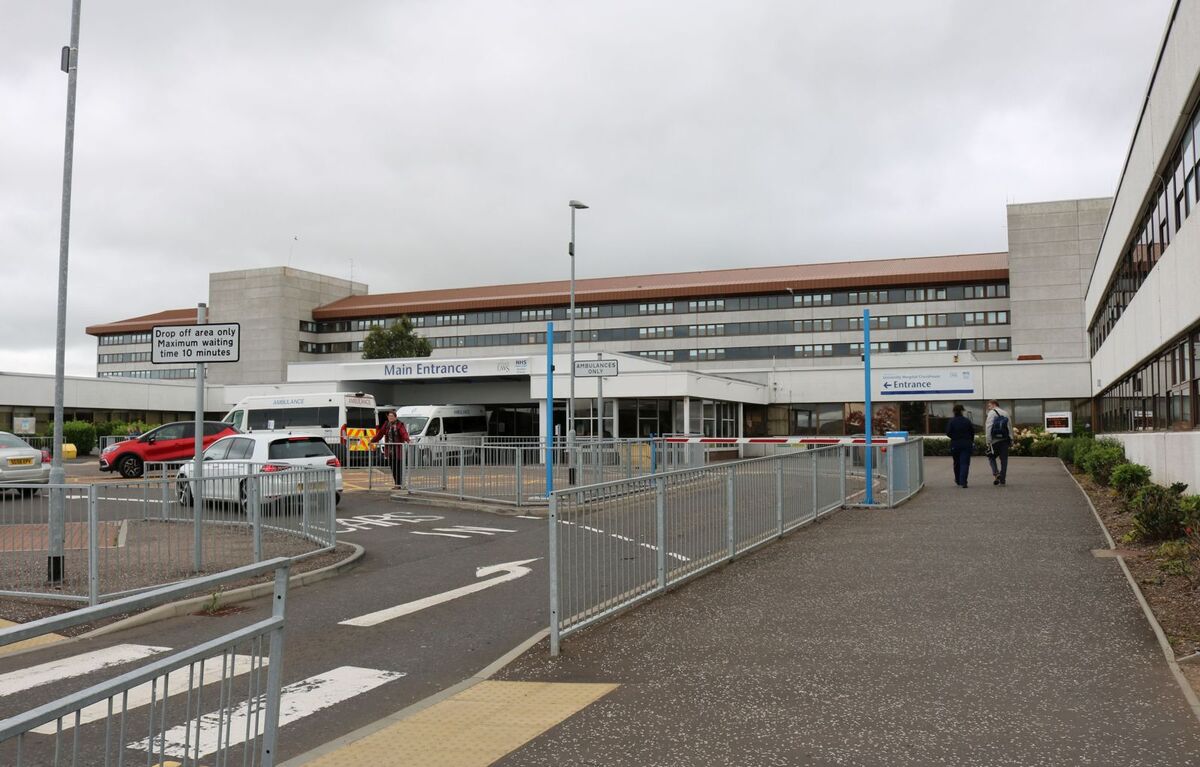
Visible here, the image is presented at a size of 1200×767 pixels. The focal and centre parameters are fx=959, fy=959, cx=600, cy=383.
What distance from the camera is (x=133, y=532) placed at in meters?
10.1

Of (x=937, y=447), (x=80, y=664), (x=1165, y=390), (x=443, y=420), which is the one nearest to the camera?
(x=80, y=664)

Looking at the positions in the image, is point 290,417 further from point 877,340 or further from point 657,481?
point 877,340

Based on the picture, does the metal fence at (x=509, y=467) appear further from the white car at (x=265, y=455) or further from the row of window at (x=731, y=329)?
the row of window at (x=731, y=329)

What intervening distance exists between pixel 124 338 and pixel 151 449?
3434 inches

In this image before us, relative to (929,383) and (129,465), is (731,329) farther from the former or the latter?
(129,465)

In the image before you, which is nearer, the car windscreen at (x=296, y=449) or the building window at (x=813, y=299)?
the car windscreen at (x=296, y=449)

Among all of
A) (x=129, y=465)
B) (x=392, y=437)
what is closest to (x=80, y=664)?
(x=392, y=437)

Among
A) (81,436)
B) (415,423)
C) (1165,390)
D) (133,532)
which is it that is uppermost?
(1165,390)

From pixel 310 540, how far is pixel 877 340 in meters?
67.9

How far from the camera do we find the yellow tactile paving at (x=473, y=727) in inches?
185

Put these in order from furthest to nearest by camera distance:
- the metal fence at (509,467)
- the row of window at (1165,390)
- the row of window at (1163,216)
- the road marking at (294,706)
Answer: the metal fence at (509,467)
the row of window at (1165,390)
the row of window at (1163,216)
the road marking at (294,706)

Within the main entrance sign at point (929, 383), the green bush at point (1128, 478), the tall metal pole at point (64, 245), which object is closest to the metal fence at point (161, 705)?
the tall metal pole at point (64, 245)

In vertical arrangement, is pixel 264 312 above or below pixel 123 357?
above

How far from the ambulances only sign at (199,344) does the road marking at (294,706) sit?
553 cm
